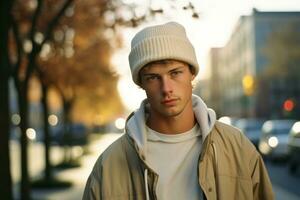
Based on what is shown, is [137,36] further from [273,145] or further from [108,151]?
[273,145]

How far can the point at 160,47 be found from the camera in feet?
10.1

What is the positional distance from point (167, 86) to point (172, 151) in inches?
12.3

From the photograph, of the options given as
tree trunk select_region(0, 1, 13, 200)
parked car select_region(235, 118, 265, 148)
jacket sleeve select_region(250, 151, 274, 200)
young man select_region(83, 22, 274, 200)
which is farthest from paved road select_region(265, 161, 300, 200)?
young man select_region(83, 22, 274, 200)

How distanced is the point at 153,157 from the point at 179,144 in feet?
0.46

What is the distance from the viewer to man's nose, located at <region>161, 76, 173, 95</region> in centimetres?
302

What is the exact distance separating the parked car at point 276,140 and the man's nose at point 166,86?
23413 mm

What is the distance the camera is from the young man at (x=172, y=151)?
3.01 metres

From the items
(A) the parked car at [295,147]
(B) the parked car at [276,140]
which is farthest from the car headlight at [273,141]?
(A) the parked car at [295,147]

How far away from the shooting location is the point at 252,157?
3.11m

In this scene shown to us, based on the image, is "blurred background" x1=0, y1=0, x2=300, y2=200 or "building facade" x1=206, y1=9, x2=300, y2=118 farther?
"building facade" x1=206, y1=9, x2=300, y2=118

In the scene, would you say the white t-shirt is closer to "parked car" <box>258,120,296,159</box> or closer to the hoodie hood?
the hoodie hood

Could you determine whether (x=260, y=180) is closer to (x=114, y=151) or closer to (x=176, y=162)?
(x=176, y=162)

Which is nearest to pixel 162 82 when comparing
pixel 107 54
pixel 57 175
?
pixel 57 175

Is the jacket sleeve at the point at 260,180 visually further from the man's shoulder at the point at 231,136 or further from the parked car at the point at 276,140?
the parked car at the point at 276,140
